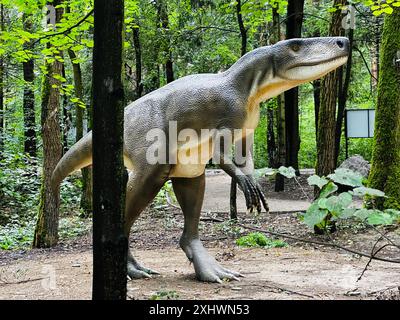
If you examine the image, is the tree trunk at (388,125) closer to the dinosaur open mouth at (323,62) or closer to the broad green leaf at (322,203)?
the dinosaur open mouth at (323,62)

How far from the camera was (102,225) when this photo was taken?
272cm

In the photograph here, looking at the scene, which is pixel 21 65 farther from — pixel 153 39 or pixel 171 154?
pixel 171 154

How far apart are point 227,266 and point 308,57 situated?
2.73 m

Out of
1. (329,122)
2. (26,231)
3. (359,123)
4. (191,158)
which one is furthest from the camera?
(359,123)

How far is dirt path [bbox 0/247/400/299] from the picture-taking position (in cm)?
465

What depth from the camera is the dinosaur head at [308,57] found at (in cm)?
458

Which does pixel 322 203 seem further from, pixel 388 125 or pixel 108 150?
pixel 388 125

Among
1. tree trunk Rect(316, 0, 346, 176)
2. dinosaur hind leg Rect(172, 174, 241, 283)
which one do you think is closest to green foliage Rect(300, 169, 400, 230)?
dinosaur hind leg Rect(172, 174, 241, 283)

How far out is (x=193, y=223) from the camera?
5.64 meters

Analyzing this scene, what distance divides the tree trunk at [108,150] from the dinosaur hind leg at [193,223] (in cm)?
266

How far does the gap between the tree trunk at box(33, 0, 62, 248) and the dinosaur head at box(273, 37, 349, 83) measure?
4.86 m

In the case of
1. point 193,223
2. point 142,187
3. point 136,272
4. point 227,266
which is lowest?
point 227,266

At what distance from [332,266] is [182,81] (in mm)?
2667

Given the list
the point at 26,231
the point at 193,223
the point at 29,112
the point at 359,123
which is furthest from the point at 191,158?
the point at 29,112
